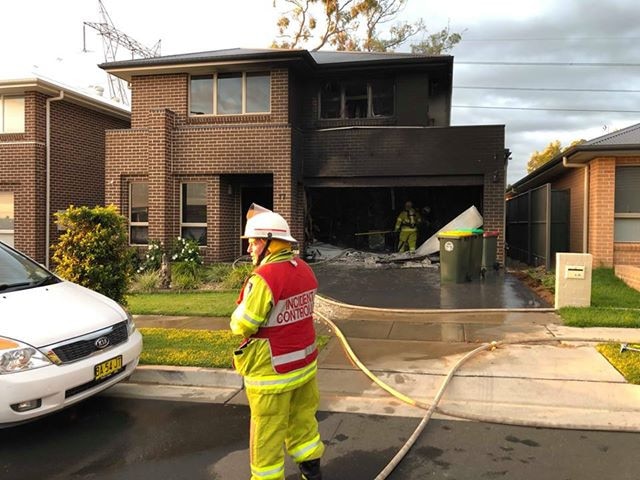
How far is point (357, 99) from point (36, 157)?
8941 millimetres

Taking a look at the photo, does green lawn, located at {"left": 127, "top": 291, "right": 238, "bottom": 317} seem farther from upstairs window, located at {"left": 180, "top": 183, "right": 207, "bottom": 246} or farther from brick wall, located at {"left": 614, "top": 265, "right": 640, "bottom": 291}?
brick wall, located at {"left": 614, "top": 265, "right": 640, "bottom": 291}

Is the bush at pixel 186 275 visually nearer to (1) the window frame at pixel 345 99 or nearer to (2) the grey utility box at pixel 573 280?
(1) the window frame at pixel 345 99

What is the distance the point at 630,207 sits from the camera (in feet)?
40.1

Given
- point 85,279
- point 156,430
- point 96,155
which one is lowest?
point 156,430

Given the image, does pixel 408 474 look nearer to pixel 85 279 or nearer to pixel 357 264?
pixel 85 279

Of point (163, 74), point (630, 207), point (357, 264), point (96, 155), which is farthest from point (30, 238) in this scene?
point (630, 207)

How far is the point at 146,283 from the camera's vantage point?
11766mm

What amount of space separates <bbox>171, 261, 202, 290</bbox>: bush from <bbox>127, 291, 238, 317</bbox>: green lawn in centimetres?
60

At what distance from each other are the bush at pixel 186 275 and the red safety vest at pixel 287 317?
902cm

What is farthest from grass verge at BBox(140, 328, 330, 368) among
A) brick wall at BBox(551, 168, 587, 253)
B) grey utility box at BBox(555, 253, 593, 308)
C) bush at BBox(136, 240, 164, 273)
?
brick wall at BBox(551, 168, 587, 253)

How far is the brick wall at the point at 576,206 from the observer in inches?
527

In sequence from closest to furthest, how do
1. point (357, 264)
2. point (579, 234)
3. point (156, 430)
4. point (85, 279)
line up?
1. point (156, 430)
2. point (85, 279)
3. point (579, 234)
4. point (357, 264)

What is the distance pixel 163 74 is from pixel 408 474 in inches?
530

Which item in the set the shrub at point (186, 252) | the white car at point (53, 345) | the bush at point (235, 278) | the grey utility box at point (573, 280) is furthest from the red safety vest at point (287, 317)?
the shrub at point (186, 252)
